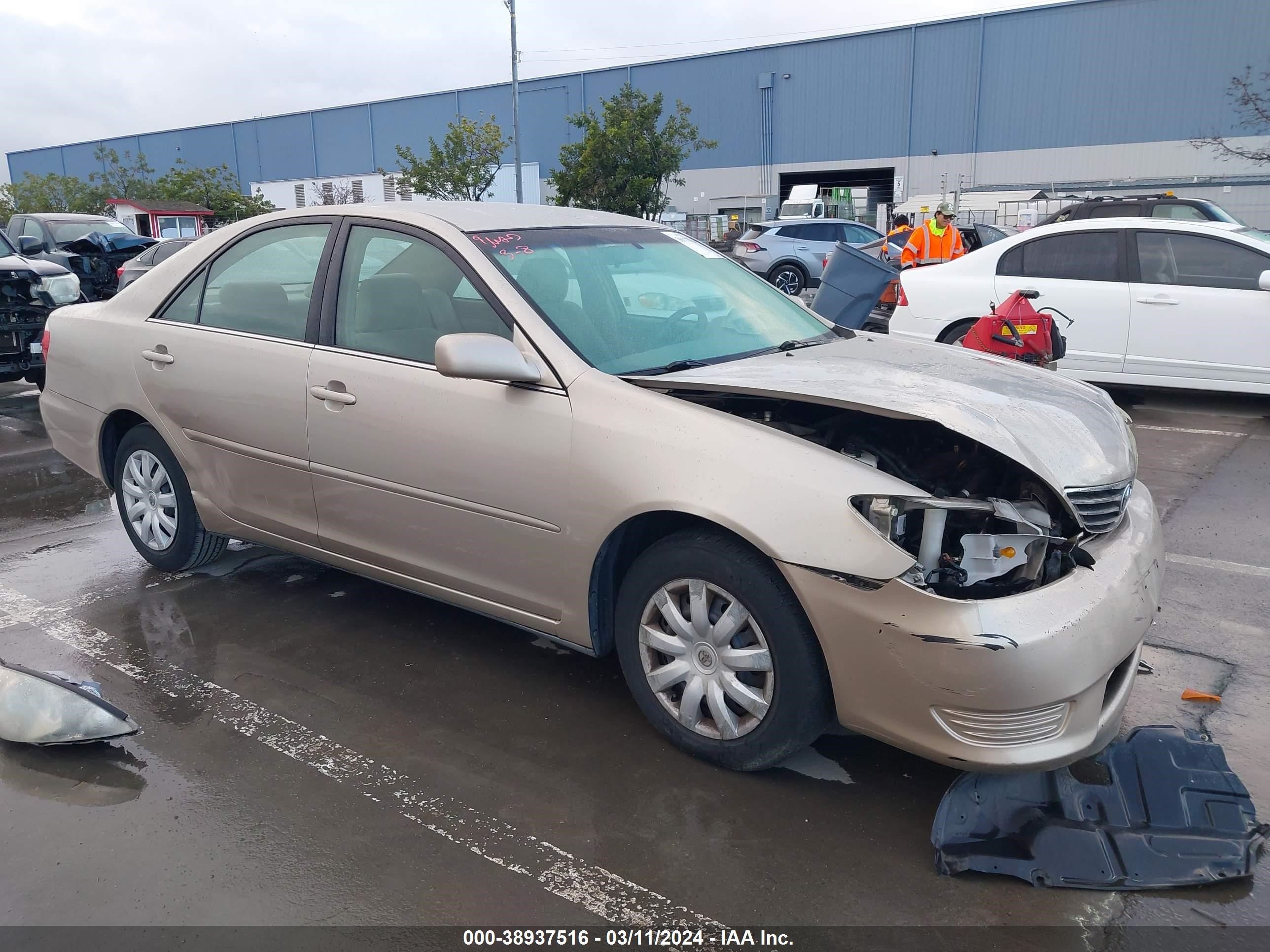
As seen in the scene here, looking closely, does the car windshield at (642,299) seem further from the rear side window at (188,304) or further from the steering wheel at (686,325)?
the rear side window at (188,304)

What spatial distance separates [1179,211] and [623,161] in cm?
1934

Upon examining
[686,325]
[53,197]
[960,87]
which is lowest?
[686,325]

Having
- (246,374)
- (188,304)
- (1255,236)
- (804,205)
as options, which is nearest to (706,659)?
(246,374)

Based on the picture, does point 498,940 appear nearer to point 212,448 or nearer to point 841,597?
point 841,597

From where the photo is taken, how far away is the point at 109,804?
293cm

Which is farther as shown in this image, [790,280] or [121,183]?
[121,183]

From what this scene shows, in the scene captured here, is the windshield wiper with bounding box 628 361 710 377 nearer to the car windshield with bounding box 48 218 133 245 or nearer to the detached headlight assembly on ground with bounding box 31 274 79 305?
the detached headlight assembly on ground with bounding box 31 274 79 305

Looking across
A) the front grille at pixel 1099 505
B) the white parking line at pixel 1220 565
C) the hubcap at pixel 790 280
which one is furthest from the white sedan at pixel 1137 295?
the hubcap at pixel 790 280

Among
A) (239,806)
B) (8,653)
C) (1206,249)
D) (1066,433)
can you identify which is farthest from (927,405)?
(1206,249)

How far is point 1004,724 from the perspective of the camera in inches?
99.3

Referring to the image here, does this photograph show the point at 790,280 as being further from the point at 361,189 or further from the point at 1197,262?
the point at 361,189

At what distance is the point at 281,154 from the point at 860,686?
64.4 meters

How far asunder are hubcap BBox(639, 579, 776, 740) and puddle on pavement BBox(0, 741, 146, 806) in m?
1.62

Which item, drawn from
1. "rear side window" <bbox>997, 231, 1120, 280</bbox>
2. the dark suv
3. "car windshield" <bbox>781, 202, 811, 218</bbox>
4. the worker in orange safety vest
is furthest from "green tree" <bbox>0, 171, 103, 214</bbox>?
"rear side window" <bbox>997, 231, 1120, 280</bbox>
